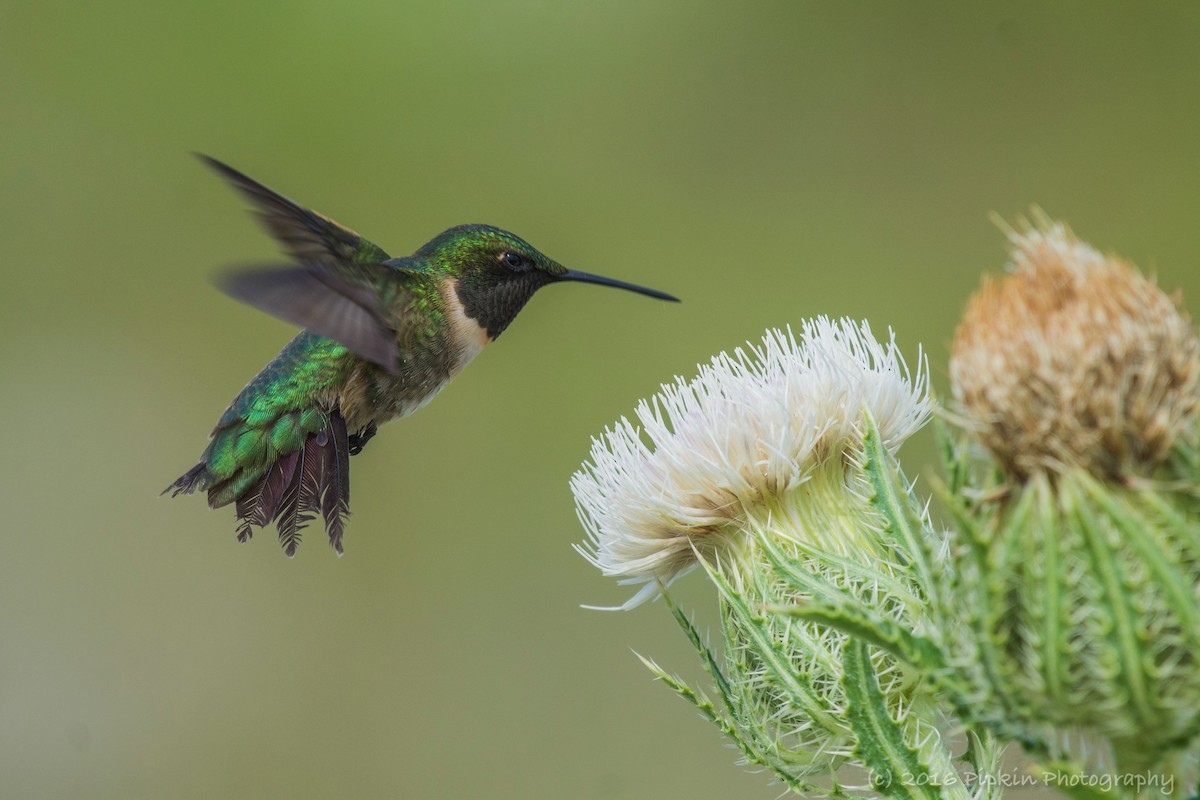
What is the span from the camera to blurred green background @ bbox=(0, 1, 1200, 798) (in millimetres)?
7043

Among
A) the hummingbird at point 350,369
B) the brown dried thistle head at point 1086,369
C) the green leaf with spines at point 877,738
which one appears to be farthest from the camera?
the hummingbird at point 350,369

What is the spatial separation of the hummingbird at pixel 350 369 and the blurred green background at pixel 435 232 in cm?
329

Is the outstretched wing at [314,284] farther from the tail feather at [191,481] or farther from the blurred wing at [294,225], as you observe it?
the tail feather at [191,481]

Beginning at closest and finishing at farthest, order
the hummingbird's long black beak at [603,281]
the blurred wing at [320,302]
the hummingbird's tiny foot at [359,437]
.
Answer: the blurred wing at [320,302], the hummingbird's long black beak at [603,281], the hummingbird's tiny foot at [359,437]

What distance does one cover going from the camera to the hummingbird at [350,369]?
3354 mm

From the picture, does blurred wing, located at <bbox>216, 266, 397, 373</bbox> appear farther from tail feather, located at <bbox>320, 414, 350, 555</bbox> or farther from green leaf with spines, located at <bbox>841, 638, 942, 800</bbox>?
green leaf with spines, located at <bbox>841, 638, 942, 800</bbox>

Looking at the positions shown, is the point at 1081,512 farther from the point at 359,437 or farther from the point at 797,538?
the point at 359,437

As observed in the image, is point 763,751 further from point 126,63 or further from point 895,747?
point 126,63

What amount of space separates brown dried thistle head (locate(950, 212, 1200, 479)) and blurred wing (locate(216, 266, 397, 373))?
1.62m

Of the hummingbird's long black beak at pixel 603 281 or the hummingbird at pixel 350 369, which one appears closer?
the hummingbird at pixel 350 369

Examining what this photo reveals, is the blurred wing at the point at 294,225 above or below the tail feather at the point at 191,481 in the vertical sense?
above

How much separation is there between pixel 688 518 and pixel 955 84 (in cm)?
640

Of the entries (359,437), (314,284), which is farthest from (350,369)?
(314,284)

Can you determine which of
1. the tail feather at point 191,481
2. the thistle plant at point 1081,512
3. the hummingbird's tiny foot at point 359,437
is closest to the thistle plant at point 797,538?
the thistle plant at point 1081,512
